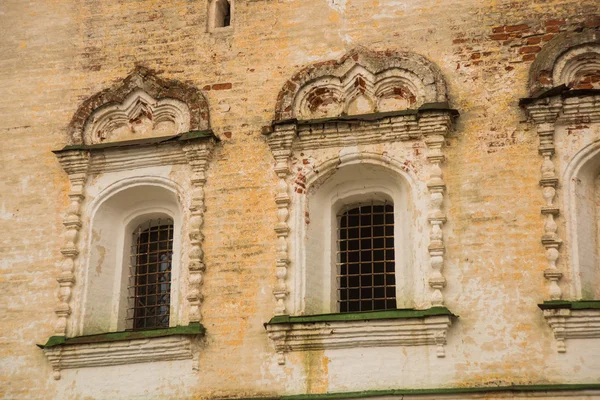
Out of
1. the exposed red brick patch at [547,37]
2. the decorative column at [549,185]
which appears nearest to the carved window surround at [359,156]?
the decorative column at [549,185]

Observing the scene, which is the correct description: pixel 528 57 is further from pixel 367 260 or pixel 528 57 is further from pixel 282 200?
pixel 282 200

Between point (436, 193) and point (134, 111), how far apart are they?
3.81m

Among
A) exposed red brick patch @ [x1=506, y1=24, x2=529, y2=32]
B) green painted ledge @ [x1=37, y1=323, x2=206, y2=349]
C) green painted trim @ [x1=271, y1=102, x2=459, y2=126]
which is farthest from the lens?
exposed red brick patch @ [x1=506, y1=24, x2=529, y2=32]

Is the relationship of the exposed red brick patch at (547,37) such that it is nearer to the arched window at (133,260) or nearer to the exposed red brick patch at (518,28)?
the exposed red brick patch at (518,28)

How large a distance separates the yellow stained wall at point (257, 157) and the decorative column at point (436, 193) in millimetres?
113

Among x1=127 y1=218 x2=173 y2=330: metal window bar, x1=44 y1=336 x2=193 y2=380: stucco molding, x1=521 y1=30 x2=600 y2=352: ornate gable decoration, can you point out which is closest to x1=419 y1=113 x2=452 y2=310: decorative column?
x1=521 y1=30 x2=600 y2=352: ornate gable decoration

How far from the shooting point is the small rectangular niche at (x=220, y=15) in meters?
14.5

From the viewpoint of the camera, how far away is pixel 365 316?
12406 mm

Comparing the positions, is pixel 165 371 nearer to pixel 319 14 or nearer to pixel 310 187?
pixel 310 187

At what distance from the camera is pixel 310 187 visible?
13406 mm

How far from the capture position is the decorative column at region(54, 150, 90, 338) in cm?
1347

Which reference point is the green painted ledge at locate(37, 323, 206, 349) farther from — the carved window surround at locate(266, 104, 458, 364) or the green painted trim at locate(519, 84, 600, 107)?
the green painted trim at locate(519, 84, 600, 107)

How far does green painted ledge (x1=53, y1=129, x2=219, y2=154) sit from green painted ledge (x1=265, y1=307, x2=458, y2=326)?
236 centimetres

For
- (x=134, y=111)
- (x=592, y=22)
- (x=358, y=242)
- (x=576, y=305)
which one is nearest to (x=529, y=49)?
(x=592, y=22)
